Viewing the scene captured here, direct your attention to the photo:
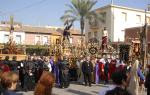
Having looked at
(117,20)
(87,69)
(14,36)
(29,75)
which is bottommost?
(29,75)

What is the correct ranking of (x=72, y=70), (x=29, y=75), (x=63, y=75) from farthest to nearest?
(x=72, y=70) < (x=63, y=75) < (x=29, y=75)

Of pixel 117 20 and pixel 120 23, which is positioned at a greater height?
pixel 117 20

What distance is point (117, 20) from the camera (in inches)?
1924

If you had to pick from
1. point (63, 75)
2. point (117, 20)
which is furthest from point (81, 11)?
point (63, 75)

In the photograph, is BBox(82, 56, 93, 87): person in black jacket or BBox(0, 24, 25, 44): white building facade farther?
BBox(0, 24, 25, 44): white building facade

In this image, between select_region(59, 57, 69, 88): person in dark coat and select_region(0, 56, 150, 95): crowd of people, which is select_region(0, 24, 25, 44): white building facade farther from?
select_region(59, 57, 69, 88): person in dark coat

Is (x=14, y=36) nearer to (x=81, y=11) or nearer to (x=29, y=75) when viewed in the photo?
(x=81, y=11)

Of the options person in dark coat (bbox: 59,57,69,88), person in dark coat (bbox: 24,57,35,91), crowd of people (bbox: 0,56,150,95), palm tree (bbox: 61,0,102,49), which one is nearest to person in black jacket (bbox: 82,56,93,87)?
crowd of people (bbox: 0,56,150,95)

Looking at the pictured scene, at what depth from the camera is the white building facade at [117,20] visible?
158 feet

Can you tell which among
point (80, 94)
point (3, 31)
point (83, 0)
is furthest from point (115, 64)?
point (3, 31)

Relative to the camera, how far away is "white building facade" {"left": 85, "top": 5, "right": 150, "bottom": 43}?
48.3 metres

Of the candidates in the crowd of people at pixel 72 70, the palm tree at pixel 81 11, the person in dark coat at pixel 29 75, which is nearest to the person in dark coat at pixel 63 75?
the crowd of people at pixel 72 70

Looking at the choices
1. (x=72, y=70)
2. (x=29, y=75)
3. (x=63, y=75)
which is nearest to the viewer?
(x=29, y=75)

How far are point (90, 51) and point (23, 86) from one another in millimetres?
8150
